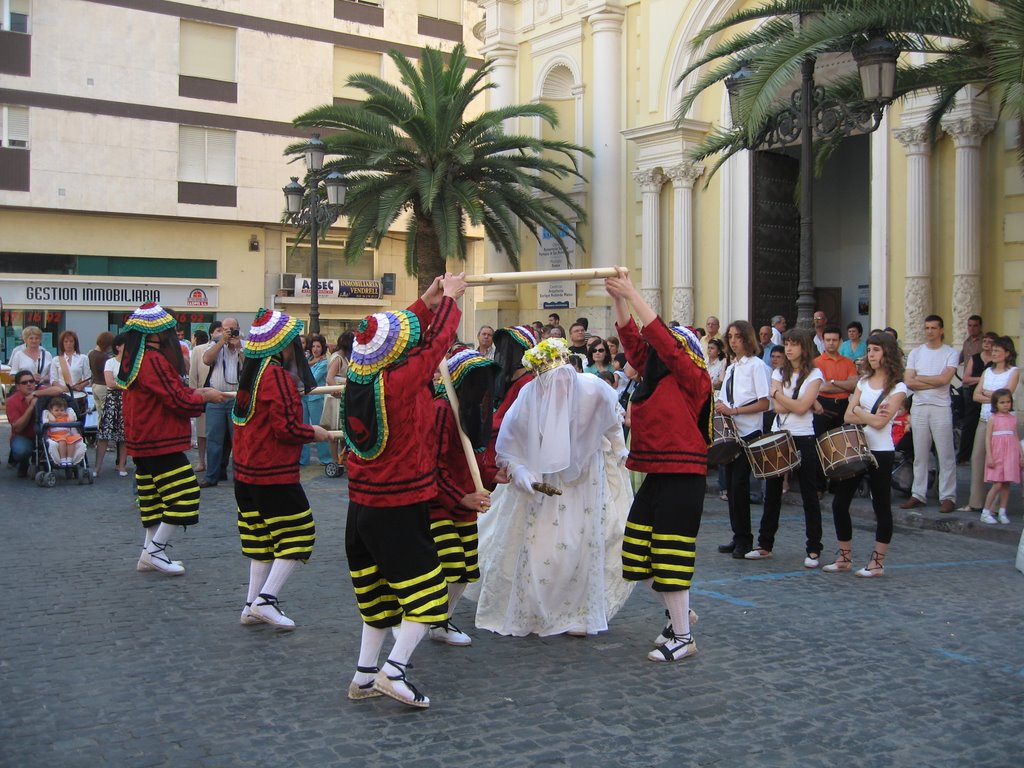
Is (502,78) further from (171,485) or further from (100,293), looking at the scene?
(171,485)

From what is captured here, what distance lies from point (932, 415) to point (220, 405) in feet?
26.8

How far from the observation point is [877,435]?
828 cm

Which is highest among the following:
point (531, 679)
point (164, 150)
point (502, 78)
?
point (502, 78)

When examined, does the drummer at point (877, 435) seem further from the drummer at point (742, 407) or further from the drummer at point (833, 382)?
the drummer at point (833, 382)

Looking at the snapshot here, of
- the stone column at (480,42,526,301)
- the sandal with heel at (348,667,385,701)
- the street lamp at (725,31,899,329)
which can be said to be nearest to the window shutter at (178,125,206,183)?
the stone column at (480,42,526,301)

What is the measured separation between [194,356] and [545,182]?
10902 millimetres

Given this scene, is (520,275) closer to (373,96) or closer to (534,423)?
(534,423)

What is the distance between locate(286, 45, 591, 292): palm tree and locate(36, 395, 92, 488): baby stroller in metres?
8.99

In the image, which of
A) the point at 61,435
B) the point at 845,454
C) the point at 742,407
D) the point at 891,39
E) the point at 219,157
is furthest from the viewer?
the point at 219,157

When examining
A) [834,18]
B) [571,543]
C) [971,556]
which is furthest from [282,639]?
[834,18]

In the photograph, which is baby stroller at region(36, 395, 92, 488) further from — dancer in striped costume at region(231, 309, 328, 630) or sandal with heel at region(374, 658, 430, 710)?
sandal with heel at region(374, 658, 430, 710)

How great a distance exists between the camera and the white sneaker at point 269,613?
6658 mm

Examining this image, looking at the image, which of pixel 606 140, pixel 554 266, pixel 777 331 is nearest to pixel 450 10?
pixel 554 266

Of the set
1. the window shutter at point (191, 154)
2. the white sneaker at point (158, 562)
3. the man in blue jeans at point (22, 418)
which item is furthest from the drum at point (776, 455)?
the window shutter at point (191, 154)
